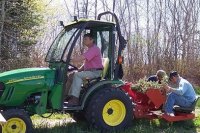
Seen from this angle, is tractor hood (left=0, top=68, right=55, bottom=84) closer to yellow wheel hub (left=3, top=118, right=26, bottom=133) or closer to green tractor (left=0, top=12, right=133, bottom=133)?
green tractor (left=0, top=12, right=133, bottom=133)

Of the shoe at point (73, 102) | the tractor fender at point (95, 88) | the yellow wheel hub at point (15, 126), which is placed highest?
the tractor fender at point (95, 88)

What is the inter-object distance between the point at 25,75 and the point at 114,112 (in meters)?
1.88

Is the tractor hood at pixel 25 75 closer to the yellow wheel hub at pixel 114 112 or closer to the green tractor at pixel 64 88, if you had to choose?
the green tractor at pixel 64 88

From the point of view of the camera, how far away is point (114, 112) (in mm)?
7715

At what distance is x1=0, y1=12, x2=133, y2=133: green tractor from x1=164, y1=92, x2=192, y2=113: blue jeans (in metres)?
0.88

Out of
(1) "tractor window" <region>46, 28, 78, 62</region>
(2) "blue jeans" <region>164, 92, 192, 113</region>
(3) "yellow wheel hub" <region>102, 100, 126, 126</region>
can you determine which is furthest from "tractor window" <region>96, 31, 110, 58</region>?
(2) "blue jeans" <region>164, 92, 192, 113</region>

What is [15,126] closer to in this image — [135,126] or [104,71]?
[104,71]

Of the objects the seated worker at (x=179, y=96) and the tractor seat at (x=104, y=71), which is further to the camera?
the seated worker at (x=179, y=96)

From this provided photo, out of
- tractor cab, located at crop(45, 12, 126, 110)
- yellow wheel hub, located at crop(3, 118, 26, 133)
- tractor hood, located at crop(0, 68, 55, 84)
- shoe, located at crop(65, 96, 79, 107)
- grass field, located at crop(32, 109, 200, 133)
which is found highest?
tractor cab, located at crop(45, 12, 126, 110)

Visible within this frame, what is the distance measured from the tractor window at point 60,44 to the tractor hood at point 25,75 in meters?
0.36

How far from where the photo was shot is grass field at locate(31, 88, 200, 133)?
7638 millimetres

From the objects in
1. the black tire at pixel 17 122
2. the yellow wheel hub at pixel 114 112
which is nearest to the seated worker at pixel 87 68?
the yellow wheel hub at pixel 114 112

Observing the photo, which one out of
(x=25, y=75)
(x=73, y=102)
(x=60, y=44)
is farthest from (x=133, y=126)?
(x=25, y=75)

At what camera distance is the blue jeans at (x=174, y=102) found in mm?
8198
